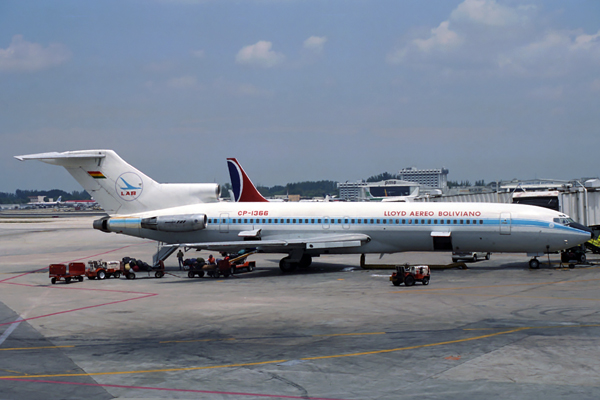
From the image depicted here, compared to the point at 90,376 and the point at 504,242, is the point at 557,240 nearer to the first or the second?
the point at 504,242

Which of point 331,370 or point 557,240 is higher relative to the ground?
point 557,240

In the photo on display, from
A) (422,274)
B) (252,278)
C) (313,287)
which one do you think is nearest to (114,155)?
(252,278)

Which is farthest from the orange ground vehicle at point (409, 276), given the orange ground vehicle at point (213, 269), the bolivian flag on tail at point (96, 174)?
the bolivian flag on tail at point (96, 174)

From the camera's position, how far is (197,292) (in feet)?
98.5

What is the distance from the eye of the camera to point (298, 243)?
121ft

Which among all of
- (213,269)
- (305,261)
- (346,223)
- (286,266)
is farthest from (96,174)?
(346,223)

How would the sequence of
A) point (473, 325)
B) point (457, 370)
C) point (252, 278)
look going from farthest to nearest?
point (252, 278)
point (473, 325)
point (457, 370)

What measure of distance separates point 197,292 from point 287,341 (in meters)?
11.9

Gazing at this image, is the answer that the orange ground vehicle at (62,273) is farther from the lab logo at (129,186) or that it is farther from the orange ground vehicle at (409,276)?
the orange ground vehicle at (409,276)

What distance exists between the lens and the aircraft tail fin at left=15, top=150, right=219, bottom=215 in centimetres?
4069

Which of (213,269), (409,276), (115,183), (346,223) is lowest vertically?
(409,276)

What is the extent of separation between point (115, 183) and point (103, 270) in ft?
24.0

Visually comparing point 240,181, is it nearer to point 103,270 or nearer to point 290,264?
point 290,264

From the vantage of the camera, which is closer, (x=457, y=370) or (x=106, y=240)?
(x=457, y=370)
